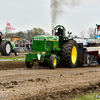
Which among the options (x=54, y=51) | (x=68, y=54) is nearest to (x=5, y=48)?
(x=54, y=51)

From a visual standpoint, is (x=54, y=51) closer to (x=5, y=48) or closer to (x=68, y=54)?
(x=68, y=54)

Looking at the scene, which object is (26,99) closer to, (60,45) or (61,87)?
(61,87)

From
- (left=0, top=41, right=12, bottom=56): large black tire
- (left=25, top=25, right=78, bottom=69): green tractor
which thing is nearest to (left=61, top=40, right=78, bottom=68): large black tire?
(left=25, top=25, right=78, bottom=69): green tractor

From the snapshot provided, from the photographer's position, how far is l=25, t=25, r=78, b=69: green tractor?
10.2m

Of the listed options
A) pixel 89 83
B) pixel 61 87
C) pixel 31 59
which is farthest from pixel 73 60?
pixel 61 87

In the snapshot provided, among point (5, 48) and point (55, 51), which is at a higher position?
point (55, 51)

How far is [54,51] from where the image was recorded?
11133 mm

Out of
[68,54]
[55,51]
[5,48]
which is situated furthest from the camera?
[5,48]

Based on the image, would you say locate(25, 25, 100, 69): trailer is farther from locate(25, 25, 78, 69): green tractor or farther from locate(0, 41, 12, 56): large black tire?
locate(0, 41, 12, 56): large black tire

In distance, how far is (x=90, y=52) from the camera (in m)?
13.8

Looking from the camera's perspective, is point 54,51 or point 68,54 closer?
point 68,54

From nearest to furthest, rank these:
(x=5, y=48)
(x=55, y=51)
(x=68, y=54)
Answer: (x=68, y=54) → (x=55, y=51) → (x=5, y=48)

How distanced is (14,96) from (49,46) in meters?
6.06

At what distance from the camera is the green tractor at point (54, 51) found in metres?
10.2
